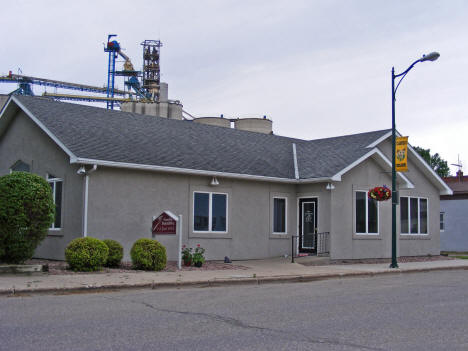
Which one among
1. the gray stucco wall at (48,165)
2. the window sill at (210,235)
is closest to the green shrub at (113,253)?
the gray stucco wall at (48,165)

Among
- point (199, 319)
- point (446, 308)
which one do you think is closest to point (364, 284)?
point (446, 308)

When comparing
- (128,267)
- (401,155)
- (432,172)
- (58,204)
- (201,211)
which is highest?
(401,155)

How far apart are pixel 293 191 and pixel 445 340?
15.5 meters

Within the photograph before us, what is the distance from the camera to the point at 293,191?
23.0m

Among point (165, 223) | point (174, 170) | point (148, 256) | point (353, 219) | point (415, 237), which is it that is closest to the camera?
point (148, 256)

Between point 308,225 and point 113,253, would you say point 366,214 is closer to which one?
point 308,225

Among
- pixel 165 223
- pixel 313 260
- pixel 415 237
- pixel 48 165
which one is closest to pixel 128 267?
pixel 165 223

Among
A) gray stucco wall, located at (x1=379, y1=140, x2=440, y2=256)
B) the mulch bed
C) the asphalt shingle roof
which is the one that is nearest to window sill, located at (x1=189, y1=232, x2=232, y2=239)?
the mulch bed

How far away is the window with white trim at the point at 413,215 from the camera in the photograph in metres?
24.6

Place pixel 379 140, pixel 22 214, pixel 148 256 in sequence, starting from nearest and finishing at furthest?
pixel 22 214
pixel 148 256
pixel 379 140

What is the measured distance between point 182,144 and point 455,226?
A: 68.0 feet

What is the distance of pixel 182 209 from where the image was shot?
19.6m

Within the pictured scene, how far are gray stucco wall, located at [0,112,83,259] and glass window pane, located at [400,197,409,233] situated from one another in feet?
45.2

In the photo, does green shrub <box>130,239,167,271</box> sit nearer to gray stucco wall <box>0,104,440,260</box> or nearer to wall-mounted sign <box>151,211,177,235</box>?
wall-mounted sign <box>151,211,177,235</box>
